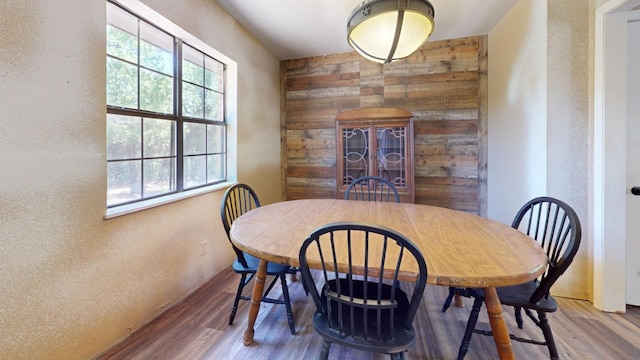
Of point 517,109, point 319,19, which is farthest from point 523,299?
point 319,19

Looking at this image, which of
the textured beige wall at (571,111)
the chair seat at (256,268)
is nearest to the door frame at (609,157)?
the textured beige wall at (571,111)

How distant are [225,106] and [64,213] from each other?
1.83 m

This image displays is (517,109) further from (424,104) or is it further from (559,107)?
(424,104)

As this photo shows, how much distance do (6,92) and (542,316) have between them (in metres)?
2.64

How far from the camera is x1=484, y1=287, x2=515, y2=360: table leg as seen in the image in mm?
1198

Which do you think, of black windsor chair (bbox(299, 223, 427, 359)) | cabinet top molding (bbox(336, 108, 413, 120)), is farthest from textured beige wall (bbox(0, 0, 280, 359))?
cabinet top molding (bbox(336, 108, 413, 120))

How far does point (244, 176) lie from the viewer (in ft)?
10.2

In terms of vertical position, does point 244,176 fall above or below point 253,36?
below

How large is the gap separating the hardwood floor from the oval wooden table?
0.19 m

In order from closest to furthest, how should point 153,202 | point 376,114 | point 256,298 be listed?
point 256,298
point 153,202
point 376,114

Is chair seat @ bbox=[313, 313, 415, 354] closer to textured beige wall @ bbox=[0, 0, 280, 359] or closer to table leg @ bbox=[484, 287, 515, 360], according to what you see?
table leg @ bbox=[484, 287, 515, 360]

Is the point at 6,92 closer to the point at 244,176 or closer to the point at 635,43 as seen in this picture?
the point at 244,176

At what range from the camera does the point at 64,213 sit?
1379mm

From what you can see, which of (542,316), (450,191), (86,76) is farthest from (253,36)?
(542,316)
